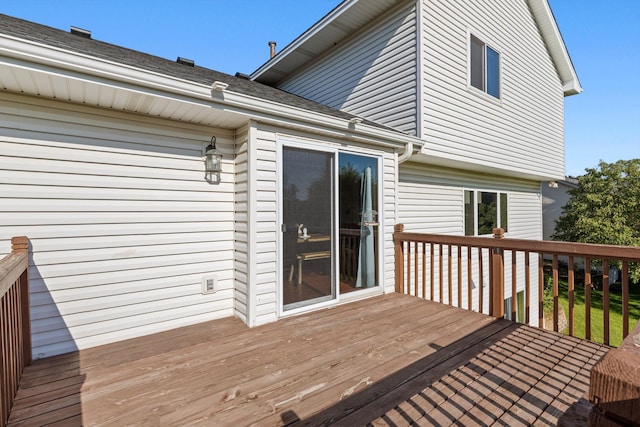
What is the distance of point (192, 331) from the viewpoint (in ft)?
10.3

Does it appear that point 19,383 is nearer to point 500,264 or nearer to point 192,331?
point 192,331

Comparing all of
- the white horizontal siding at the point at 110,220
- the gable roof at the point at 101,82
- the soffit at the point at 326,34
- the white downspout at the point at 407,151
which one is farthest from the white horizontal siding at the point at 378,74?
the white horizontal siding at the point at 110,220

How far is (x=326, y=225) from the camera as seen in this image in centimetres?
378

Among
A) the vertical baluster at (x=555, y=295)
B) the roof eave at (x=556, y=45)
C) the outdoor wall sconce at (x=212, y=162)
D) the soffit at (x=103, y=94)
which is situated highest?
the roof eave at (x=556, y=45)

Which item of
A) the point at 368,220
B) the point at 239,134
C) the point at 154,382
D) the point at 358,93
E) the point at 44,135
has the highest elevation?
the point at 358,93

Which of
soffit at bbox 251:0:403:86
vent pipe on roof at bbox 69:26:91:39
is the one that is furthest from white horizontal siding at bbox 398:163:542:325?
vent pipe on roof at bbox 69:26:91:39

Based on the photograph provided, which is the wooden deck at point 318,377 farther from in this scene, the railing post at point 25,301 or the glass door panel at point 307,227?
the glass door panel at point 307,227

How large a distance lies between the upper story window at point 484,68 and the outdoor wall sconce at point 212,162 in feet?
16.2

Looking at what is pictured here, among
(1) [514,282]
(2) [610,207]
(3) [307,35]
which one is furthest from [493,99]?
(2) [610,207]

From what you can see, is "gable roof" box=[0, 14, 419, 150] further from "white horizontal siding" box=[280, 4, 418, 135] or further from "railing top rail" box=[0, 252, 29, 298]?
"white horizontal siding" box=[280, 4, 418, 135]

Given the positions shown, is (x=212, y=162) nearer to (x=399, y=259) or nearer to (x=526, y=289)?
(x=399, y=259)

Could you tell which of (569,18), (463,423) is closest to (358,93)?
(463,423)

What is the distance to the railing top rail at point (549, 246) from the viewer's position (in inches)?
97.2

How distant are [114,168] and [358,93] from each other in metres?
4.50
